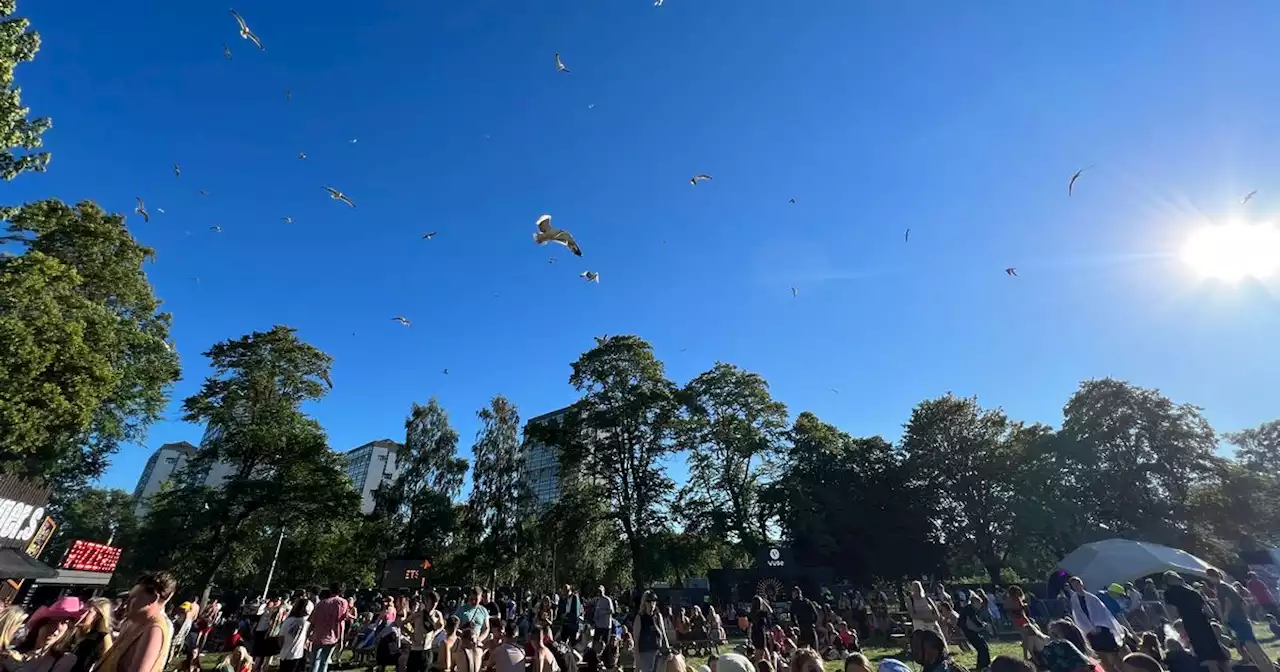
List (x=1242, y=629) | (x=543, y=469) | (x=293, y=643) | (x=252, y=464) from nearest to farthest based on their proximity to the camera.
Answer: (x=1242, y=629) < (x=293, y=643) < (x=252, y=464) < (x=543, y=469)

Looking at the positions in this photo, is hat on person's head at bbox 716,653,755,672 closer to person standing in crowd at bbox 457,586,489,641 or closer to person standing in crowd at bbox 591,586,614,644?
person standing in crowd at bbox 457,586,489,641

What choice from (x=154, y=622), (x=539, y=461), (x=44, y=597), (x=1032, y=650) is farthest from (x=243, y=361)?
(x=1032, y=650)

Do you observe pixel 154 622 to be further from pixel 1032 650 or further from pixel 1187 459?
pixel 1187 459

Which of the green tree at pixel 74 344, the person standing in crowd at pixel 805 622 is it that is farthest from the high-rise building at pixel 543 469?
the person standing in crowd at pixel 805 622

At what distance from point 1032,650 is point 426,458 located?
38168 mm

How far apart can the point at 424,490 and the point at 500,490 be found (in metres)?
5.38

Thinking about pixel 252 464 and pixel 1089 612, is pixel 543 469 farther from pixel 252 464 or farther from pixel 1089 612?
pixel 1089 612

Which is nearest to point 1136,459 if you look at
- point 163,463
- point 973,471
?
point 973,471

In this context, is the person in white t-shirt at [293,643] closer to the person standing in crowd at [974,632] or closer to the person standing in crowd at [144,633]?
the person standing in crowd at [144,633]

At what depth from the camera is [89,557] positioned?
2252 cm

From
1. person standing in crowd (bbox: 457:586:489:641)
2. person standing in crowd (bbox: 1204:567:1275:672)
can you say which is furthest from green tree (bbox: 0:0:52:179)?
person standing in crowd (bbox: 1204:567:1275:672)

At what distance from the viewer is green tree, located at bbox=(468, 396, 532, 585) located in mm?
34531

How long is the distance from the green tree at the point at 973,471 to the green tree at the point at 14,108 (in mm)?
41195

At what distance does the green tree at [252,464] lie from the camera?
81.0 ft
